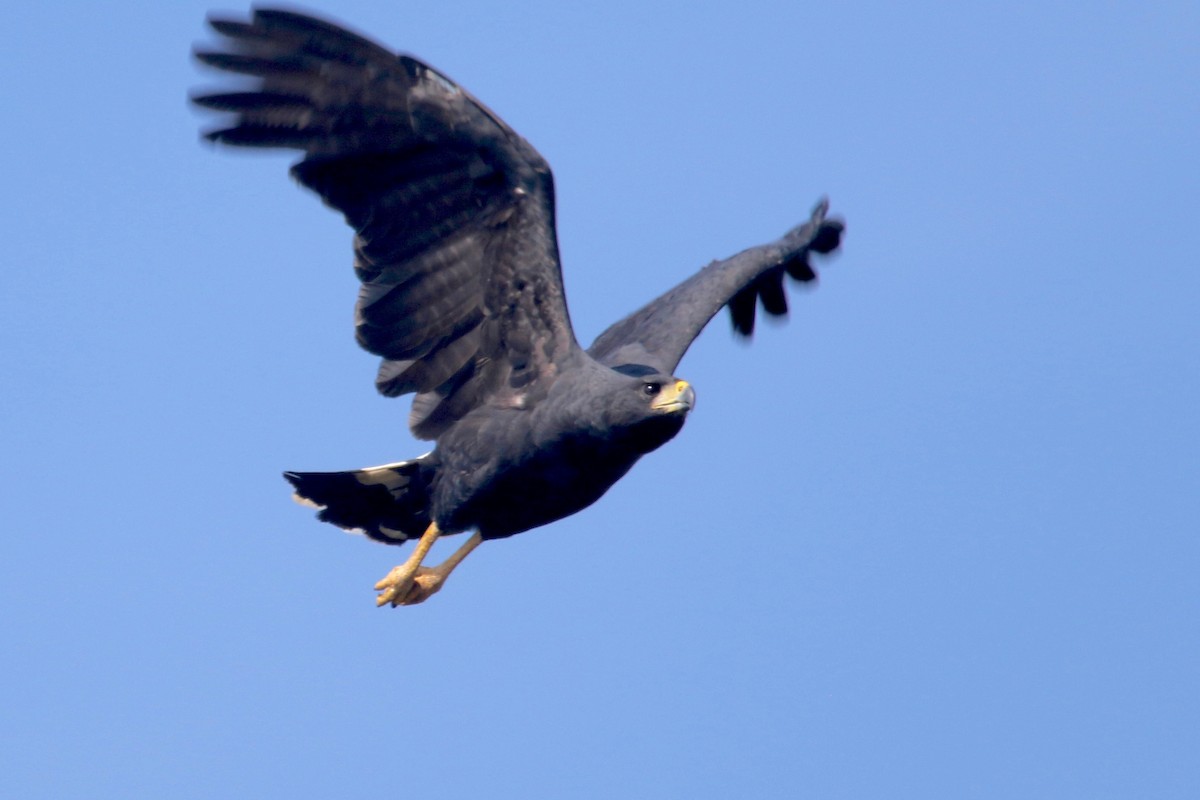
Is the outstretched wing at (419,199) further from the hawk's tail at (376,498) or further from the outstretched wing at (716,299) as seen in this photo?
the outstretched wing at (716,299)

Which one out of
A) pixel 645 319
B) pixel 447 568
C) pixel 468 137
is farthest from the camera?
pixel 645 319

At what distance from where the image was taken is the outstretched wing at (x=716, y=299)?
1236 cm

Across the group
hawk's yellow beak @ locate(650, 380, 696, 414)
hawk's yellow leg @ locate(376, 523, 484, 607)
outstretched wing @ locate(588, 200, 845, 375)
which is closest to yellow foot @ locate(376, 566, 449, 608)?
hawk's yellow leg @ locate(376, 523, 484, 607)

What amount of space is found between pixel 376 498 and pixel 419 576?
1.84ft

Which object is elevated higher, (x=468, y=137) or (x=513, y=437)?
(x=468, y=137)

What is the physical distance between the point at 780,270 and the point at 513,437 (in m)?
3.56

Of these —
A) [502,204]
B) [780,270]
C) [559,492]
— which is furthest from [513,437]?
[780,270]

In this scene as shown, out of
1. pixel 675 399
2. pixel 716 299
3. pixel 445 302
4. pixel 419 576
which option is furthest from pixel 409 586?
pixel 716 299

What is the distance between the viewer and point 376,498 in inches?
480

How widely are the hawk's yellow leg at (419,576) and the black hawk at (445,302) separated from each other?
0.01 m

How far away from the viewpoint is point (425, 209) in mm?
11359

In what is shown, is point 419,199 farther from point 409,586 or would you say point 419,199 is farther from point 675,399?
point 409,586

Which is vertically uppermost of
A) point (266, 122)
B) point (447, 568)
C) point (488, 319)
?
point (266, 122)

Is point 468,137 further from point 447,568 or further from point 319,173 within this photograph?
point 447,568
